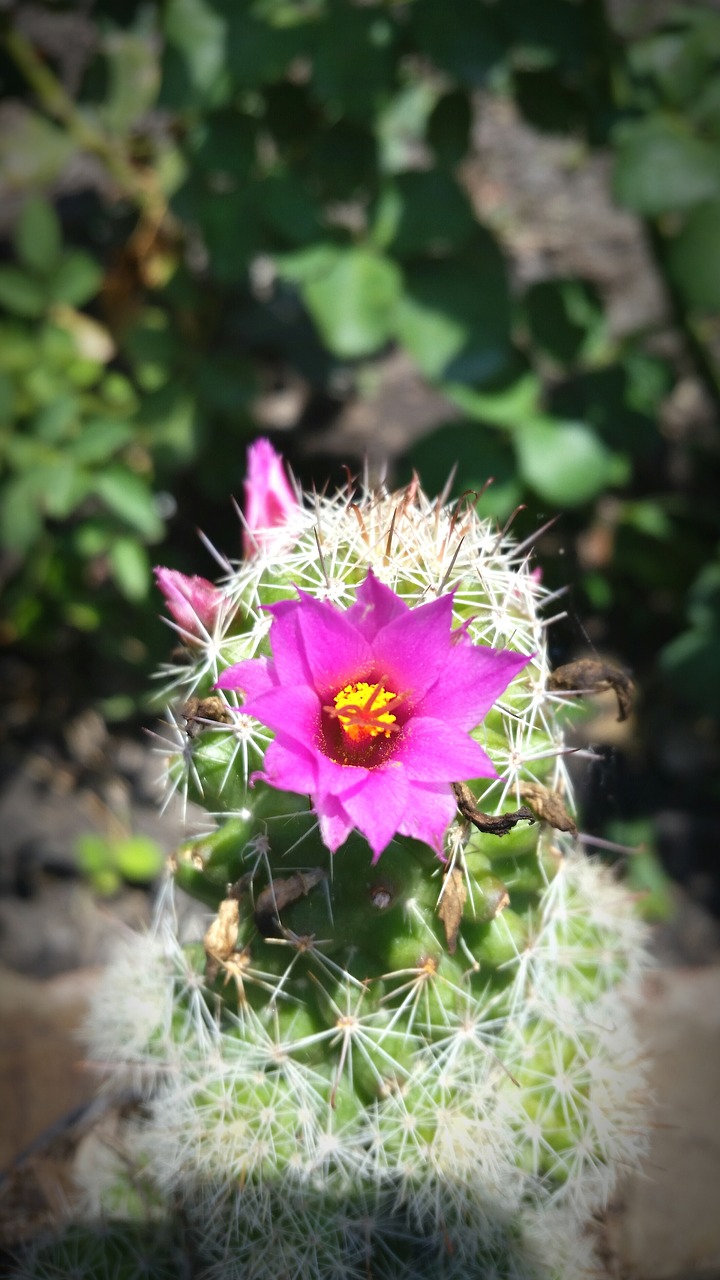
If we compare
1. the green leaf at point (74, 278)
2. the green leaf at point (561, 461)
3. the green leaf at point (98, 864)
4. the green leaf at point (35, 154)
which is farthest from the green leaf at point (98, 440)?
the green leaf at point (98, 864)

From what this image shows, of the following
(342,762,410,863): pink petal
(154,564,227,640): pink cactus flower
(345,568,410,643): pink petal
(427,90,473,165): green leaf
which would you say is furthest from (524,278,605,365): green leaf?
(342,762,410,863): pink petal

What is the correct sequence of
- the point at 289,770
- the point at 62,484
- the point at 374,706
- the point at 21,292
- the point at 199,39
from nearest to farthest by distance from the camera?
the point at 289,770 → the point at 374,706 → the point at 199,39 → the point at 62,484 → the point at 21,292

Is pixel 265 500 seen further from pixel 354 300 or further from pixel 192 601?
pixel 354 300

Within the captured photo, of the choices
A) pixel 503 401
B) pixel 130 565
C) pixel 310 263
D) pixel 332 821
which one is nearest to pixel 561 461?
pixel 503 401

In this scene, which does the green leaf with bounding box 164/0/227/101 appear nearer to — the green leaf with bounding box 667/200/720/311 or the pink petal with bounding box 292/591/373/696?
the green leaf with bounding box 667/200/720/311

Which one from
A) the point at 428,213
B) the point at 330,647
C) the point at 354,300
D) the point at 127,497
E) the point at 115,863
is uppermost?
the point at 428,213

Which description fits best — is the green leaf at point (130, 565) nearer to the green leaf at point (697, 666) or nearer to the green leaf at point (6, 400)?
the green leaf at point (6, 400)
